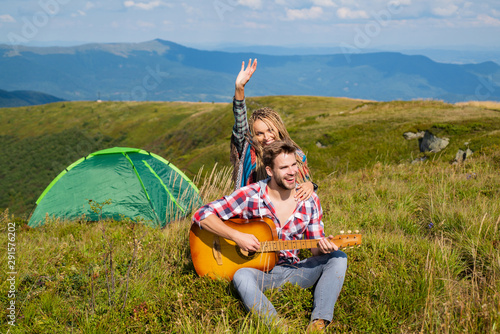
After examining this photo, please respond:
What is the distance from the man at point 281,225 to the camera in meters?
3.30

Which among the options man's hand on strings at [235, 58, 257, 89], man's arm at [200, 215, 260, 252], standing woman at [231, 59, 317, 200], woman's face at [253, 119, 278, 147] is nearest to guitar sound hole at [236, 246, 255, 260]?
man's arm at [200, 215, 260, 252]

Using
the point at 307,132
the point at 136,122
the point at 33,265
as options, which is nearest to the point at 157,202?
the point at 33,265

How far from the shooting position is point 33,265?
4.25 m

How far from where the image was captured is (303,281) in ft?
11.7

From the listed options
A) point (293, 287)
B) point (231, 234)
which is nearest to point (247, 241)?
point (231, 234)

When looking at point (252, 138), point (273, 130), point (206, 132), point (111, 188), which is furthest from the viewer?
point (206, 132)

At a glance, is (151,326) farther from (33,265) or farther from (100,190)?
(100,190)

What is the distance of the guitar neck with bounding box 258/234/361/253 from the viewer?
316cm

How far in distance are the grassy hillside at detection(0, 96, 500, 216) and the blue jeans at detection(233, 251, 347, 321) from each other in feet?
23.3

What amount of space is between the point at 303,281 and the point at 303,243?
1.75ft

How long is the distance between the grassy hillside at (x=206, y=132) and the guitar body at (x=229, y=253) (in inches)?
280

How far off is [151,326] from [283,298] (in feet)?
4.16

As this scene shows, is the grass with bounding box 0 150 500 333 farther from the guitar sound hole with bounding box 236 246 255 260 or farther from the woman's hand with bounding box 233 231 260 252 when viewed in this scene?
the woman's hand with bounding box 233 231 260 252

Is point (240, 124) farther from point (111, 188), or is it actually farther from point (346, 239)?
point (111, 188)
